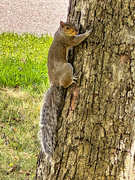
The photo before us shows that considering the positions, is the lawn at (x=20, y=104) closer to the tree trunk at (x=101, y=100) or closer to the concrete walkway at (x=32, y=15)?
the tree trunk at (x=101, y=100)

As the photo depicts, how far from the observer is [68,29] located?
2.09 m

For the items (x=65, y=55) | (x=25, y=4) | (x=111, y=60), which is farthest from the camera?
(x=25, y=4)

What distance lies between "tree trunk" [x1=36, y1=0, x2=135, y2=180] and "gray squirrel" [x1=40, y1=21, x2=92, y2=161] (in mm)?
50

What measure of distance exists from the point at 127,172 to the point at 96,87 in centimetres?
61

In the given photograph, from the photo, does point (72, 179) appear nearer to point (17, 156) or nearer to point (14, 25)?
point (17, 156)

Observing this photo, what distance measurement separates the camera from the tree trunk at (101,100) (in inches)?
72.8

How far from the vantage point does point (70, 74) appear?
79.4 inches

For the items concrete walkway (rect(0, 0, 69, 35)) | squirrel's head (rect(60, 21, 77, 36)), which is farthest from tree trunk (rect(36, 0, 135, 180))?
concrete walkway (rect(0, 0, 69, 35))

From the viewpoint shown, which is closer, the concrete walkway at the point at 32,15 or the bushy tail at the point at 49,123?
the bushy tail at the point at 49,123

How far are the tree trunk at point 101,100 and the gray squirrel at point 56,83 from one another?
0.05m

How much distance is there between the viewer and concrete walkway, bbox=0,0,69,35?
22.1 feet

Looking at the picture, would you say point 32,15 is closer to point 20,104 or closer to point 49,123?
point 20,104

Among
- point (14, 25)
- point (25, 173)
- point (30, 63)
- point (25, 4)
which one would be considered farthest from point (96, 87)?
point (25, 4)

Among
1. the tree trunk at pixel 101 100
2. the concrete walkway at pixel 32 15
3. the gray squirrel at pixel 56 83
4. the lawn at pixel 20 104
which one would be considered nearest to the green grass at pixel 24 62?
the lawn at pixel 20 104
